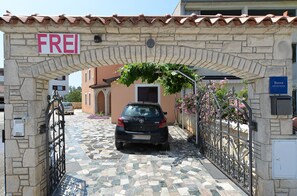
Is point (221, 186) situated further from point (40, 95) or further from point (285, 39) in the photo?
point (40, 95)

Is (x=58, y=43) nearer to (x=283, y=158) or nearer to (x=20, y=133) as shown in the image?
(x=20, y=133)

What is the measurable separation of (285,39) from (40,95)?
4.20 metres

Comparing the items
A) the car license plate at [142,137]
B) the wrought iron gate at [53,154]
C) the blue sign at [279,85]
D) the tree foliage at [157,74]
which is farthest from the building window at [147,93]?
the blue sign at [279,85]

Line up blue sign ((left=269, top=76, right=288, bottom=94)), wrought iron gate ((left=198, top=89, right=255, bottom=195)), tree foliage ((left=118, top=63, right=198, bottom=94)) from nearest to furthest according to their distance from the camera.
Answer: blue sign ((left=269, top=76, right=288, bottom=94)), wrought iron gate ((left=198, top=89, right=255, bottom=195)), tree foliage ((left=118, top=63, right=198, bottom=94))

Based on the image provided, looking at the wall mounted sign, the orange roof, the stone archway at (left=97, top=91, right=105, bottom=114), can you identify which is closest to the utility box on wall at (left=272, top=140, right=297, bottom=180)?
the orange roof

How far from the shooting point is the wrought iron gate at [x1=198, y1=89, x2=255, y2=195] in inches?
172

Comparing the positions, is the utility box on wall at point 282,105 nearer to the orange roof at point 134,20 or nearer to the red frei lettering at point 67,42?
the orange roof at point 134,20

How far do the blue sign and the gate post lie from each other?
12.6ft

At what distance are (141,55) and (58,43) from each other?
1341 mm

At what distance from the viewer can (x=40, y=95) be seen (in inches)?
Answer: 160

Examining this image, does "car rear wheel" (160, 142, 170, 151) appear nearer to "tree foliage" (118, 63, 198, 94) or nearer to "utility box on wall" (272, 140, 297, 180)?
"tree foliage" (118, 63, 198, 94)

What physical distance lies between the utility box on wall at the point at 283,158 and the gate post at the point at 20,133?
3.89 meters

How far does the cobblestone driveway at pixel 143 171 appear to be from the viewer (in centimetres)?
453

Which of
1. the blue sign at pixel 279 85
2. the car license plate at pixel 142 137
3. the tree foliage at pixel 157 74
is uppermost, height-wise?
the tree foliage at pixel 157 74
